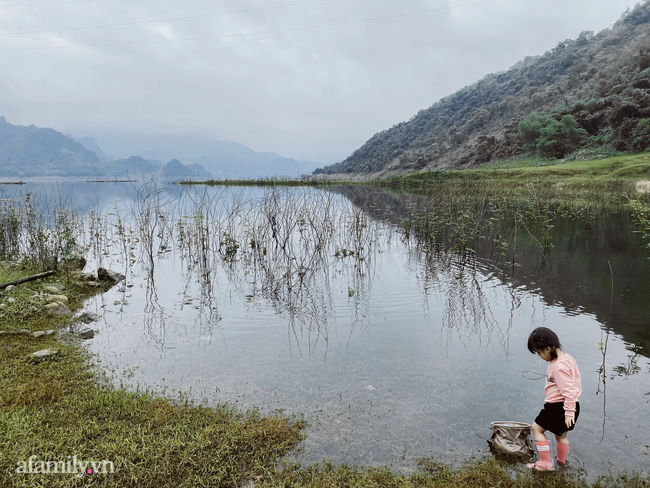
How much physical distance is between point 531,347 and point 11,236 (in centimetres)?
1350

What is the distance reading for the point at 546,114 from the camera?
5925 cm

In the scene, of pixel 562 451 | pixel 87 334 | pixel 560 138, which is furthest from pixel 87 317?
pixel 560 138

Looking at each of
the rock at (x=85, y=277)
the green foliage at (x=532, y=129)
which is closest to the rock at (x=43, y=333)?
the rock at (x=85, y=277)

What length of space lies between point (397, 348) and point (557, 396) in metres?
2.45

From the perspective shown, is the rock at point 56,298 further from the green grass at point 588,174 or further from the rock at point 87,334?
the green grass at point 588,174

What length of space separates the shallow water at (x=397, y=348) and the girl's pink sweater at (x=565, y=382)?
558 millimetres

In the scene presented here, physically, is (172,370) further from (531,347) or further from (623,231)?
(623,231)

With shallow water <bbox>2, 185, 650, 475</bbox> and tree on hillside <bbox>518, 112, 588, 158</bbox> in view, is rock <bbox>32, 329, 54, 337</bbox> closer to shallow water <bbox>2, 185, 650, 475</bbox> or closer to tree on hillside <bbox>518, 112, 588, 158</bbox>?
shallow water <bbox>2, 185, 650, 475</bbox>

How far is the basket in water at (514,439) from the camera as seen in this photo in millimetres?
3273

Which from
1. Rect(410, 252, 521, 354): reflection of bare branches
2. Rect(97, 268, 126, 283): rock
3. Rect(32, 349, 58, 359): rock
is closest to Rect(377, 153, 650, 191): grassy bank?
Rect(410, 252, 521, 354): reflection of bare branches

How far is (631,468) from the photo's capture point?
3174 mm

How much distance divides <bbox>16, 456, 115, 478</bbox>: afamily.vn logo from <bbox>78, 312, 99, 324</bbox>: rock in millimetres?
3762

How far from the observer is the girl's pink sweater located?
3068 millimetres

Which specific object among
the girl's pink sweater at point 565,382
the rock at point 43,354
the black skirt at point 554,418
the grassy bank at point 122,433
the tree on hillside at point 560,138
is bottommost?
the grassy bank at point 122,433
